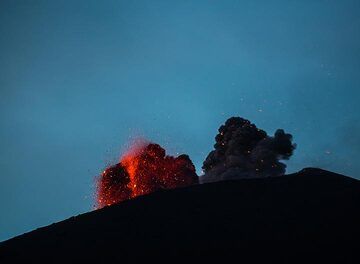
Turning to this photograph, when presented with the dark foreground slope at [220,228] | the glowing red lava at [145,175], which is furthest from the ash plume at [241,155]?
the dark foreground slope at [220,228]

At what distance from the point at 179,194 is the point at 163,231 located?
2144 mm

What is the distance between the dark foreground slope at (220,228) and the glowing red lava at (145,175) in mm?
12554

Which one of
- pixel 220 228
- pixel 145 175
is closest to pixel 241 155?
pixel 145 175

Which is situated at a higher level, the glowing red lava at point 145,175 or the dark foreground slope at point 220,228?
the glowing red lava at point 145,175

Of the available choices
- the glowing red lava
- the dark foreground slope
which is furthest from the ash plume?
the dark foreground slope

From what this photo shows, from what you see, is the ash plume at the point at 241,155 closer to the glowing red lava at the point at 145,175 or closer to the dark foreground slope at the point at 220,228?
the glowing red lava at the point at 145,175

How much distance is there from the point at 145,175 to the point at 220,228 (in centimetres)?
1543

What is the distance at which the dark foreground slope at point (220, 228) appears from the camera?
24.2 ft

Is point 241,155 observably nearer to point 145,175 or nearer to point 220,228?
point 145,175

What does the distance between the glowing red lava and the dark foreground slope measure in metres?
12.6

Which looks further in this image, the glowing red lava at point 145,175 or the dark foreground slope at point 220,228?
the glowing red lava at point 145,175

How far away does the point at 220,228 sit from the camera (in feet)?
27.4

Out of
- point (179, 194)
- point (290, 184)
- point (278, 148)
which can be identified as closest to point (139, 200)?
point (179, 194)

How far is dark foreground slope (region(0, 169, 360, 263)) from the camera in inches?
290
